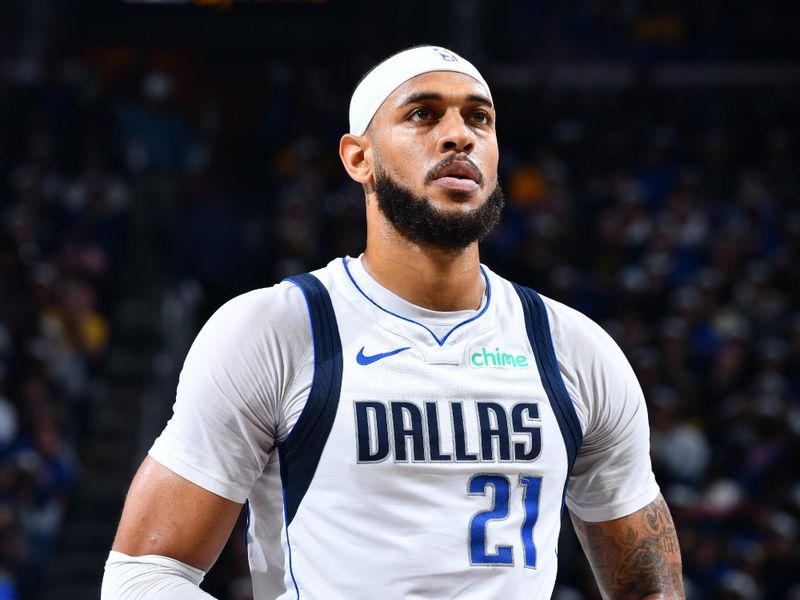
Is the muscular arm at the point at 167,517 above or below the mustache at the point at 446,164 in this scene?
below

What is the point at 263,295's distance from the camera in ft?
9.14

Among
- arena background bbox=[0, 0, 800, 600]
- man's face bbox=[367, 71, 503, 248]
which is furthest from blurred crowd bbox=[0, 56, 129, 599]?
man's face bbox=[367, 71, 503, 248]

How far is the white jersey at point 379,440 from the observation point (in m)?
2.62

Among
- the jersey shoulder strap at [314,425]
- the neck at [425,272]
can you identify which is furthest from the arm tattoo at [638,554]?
the jersey shoulder strap at [314,425]

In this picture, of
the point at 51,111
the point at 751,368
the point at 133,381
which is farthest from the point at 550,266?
the point at 51,111

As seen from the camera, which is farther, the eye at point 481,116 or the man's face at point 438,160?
the eye at point 481,116

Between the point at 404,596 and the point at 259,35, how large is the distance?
13.1 metres

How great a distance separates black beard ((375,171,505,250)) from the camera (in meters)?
2.83

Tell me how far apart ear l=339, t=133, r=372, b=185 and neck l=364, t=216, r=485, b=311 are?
0.15 metres

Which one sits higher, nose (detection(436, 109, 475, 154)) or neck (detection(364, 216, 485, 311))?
nose (detection(436, 109, 475, 154))

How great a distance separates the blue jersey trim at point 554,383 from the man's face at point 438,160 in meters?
0.27

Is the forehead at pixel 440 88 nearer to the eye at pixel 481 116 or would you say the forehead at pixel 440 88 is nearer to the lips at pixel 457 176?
the eye at pixel 481 116

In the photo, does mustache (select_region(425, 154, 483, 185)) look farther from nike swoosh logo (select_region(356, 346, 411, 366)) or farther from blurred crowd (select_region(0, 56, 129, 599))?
blurred crowd (select_region(0, 56, 129, 599))

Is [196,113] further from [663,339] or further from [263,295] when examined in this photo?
[263,295]
